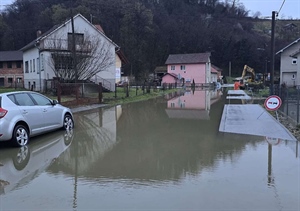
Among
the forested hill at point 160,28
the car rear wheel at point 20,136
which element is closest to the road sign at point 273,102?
the car rear wheel at point 20,136

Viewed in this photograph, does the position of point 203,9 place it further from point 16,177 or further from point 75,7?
point 16,177

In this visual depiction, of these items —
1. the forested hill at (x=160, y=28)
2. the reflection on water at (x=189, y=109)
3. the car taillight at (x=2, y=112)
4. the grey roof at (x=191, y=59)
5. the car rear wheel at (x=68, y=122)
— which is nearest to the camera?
the car taillight at (x=2, y=112)

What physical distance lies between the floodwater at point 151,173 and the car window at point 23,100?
120 cm

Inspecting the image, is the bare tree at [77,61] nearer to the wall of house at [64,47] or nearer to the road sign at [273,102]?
the wall of house at [64,47]

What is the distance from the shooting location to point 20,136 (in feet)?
29.5

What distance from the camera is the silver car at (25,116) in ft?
28.1

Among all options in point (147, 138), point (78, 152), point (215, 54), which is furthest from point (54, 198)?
point (215, 54)

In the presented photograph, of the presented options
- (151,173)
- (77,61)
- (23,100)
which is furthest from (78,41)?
(151,173)

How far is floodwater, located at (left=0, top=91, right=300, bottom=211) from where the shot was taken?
4941 mm

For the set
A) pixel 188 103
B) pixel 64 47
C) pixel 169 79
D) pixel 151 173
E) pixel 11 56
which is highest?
pixel 11 56

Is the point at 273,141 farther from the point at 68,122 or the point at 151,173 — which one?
the point at 68,122

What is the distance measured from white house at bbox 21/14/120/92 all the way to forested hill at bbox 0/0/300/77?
2931cm

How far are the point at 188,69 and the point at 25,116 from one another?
230 ft

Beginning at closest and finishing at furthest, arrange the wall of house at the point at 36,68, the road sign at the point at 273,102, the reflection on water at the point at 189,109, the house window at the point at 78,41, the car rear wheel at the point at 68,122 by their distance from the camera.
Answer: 1. the car rear wheel at the point at 68,122
2. the road sign at the point at 273,102
3. the reflection on water at the point at 189,109
4. the house window at the point at 78,41
5. the wall of house at the point at 36,68
